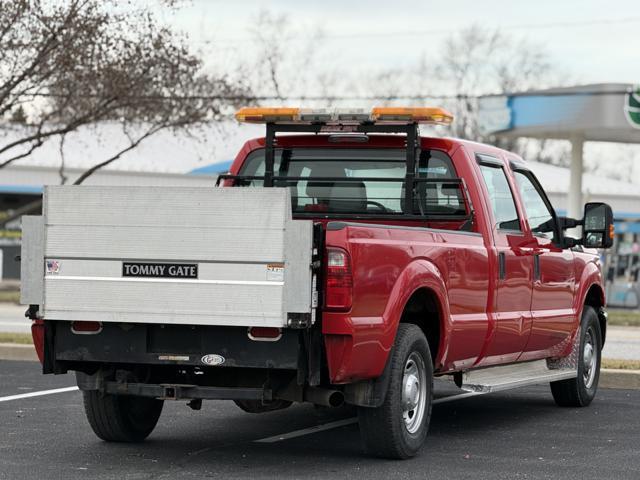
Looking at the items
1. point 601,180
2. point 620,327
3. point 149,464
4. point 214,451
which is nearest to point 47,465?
point 149,464

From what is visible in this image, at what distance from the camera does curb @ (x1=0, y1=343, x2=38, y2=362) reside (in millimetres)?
15250

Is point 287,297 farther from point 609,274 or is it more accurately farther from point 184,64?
point 609,274

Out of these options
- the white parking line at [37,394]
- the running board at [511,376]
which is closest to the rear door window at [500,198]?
the running board at [511,376]

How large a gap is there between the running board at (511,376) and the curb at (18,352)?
6548mm

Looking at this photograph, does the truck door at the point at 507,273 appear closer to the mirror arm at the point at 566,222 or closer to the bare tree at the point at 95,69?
the mirror arm at the point at 566,222

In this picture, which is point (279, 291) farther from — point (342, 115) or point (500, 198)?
point (500, 198)

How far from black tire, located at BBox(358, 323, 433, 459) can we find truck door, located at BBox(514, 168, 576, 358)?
2361 millimetres

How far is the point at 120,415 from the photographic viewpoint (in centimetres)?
888

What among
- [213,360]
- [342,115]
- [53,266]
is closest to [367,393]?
[213,360]

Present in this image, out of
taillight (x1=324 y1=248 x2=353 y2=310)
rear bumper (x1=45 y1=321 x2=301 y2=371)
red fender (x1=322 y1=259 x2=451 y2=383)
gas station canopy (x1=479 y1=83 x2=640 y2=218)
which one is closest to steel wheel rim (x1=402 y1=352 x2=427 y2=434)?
red fender (x1=322 y1=259 x2=451 y2=383)

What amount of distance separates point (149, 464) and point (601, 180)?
183 feet

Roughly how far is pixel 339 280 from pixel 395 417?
1061 millimetres

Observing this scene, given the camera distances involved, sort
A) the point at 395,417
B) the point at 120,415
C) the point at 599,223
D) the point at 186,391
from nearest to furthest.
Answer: the point at 186,391, the point at 395,417, the point at 120,415, the point at 599,223

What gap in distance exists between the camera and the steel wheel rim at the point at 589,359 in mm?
11742
